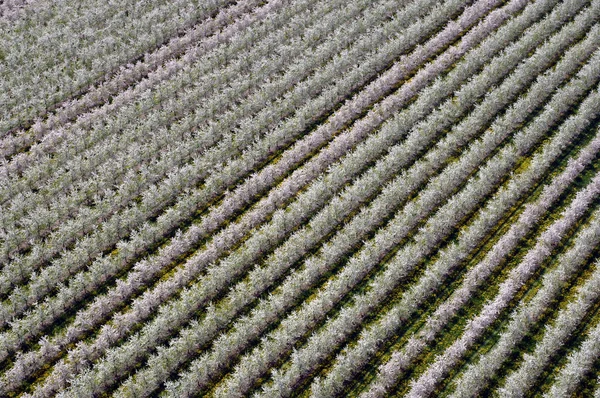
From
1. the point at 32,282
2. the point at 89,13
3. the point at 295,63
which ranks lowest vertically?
the point at 32,282

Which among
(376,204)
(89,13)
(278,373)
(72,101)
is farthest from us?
(89,13)

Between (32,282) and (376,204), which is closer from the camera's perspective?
(32,282)

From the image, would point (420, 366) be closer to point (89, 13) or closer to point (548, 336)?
point (548, 336)

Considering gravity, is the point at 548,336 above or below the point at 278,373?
above

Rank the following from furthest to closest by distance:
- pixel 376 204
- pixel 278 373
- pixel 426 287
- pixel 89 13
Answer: pixel 89 13
pixel 376 204
pixel 426 287
pixel 278 373

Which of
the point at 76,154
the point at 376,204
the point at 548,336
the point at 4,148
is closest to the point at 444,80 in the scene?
the point at 376,204

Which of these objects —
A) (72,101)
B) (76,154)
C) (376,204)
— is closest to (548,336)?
(376,204)
